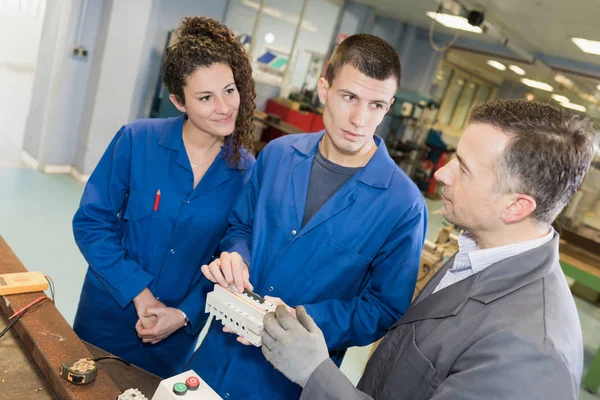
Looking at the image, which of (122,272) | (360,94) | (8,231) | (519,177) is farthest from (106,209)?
(8,231)

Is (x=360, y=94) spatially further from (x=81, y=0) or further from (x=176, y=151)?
(x=81, y=0)

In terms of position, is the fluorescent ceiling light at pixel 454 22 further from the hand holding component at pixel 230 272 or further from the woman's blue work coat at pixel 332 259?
the hand holding component at pixel 230 272

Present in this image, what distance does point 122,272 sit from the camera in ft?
4.80

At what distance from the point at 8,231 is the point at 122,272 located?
251cm

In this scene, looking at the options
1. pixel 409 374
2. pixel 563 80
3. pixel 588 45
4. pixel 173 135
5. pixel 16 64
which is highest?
pixel 588 45

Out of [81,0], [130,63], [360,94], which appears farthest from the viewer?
[130,63]

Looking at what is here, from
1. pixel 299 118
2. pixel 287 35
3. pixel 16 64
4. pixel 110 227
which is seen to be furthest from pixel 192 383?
pixel 16 64

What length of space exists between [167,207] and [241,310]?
0.57 m

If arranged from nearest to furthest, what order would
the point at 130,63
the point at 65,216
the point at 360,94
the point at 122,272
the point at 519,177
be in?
the point at 519,177, the point at 360,94, the point at 122,272, the point at 65,216, the point at 130,63

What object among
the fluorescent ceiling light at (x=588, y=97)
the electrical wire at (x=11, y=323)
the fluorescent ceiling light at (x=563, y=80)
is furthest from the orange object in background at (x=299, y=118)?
the fluorescent ceiling light at (x=588, y=97)

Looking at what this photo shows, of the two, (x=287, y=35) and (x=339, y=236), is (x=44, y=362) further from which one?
(x=287, y=35)

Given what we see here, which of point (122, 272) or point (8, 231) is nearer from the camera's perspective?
point (122, 272)

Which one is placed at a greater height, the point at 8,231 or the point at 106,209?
the point at 106,209

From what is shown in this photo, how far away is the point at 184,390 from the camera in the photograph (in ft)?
2.85
